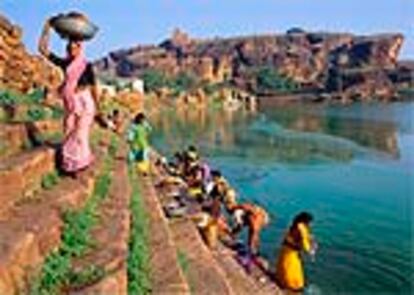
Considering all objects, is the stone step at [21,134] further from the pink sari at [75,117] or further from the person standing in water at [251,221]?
the person standing in water at [251,221]

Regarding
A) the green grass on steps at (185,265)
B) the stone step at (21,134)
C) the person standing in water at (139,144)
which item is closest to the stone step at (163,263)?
the green grass on steps at (185,265)

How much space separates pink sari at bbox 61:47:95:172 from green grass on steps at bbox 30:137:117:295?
521mm

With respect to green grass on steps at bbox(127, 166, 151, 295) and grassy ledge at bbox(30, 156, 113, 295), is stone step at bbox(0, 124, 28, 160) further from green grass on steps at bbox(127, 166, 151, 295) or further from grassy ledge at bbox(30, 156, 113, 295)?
green grass on steps at bbox(127, 166, 151, 295)

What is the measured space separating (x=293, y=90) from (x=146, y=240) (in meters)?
127

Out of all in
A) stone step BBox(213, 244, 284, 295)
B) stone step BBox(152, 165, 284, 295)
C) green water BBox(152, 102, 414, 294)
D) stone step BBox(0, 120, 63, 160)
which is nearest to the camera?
stone step BBox(152, 165, 284, 295)

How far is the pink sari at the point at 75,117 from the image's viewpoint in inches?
322

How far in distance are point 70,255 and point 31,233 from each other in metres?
0.60

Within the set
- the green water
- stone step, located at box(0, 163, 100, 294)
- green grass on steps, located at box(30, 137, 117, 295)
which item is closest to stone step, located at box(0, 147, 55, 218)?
stone step, located at box(0, 163, 100, 294)

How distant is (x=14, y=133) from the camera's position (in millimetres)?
8844

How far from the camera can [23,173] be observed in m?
7.19

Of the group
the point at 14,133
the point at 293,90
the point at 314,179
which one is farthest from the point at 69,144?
the point at 293,90

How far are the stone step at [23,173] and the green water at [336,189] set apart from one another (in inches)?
195

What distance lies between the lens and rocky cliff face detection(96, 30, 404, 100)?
6457 inches

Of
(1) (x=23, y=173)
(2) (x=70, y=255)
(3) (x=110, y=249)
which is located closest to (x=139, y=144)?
(1) (x=23, y=173)
